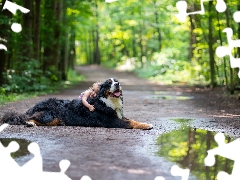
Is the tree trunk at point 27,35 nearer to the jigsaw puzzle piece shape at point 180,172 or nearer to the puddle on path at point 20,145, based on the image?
the puddle on path at point 20,145

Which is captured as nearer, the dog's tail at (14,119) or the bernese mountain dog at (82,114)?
the bernese mountain dog at (82,114)

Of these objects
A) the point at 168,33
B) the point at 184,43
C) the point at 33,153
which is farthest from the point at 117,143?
the point at 168,33

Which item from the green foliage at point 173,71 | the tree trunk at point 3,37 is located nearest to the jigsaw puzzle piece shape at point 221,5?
the green foliage at point 173,71

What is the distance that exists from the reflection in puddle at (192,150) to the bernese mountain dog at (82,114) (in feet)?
2.81

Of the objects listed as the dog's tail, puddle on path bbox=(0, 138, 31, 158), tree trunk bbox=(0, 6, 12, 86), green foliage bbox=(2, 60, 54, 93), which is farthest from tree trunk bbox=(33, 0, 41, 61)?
puddle on path bbox=(0, 138, 31, 158)

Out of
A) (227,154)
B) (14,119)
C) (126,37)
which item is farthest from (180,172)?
(126,37)

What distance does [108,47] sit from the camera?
2437 inches

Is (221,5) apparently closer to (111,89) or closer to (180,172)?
(111,89)

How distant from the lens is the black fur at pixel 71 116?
27.3 feet

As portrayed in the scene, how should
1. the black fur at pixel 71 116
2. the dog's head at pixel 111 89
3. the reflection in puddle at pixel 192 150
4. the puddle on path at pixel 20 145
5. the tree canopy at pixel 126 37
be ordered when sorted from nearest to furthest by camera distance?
the reflection in puddle at pixel 192 150 → the puddle on path at pixel 20 145 → the dog's head at pixel 111 89 → the black fur at pixel 71 116 → the tree canopy at pixel 126 37

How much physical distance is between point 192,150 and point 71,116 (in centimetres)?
309

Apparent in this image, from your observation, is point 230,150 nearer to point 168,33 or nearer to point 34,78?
point 34,78

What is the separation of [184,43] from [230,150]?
3198cm

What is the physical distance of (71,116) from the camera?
8555mm
